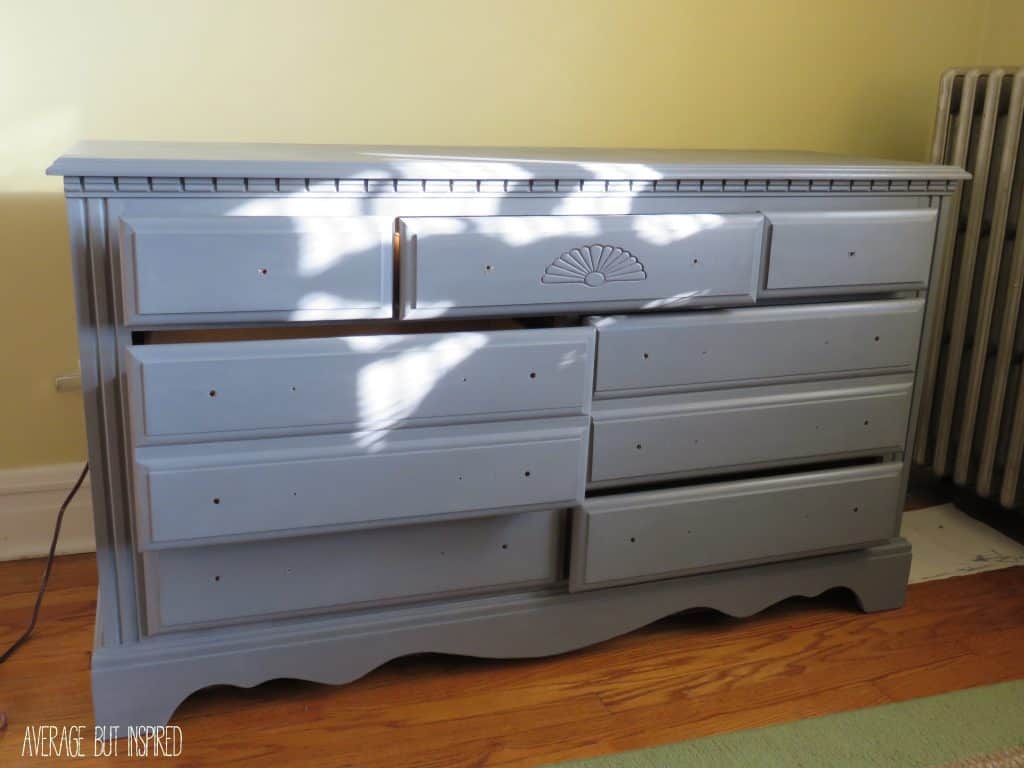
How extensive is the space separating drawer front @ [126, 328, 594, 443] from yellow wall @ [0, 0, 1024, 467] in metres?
0.66

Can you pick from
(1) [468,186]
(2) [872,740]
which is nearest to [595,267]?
(1) [468,186]

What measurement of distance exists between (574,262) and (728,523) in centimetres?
53

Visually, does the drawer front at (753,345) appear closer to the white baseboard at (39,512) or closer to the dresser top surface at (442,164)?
the dresser top surface at (442,164)

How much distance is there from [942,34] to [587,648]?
5.21ft

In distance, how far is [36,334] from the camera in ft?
6.04

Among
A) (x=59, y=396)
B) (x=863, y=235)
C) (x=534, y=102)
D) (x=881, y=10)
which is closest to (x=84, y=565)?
(x=59, y=396)

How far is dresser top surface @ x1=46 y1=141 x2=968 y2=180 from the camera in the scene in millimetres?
1242

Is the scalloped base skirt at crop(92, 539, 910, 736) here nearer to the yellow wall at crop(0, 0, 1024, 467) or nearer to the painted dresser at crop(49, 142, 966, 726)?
the painted dresser at crop(49, 142, 966, 726)

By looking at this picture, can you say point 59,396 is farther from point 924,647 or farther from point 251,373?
point 924,647

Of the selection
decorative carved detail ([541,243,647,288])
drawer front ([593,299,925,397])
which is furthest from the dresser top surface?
drawer front ([593,299,925,397])

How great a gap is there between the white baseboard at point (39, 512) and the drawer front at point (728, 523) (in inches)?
38.6

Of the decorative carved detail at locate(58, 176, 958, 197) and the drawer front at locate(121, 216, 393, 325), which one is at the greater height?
the decorative carved detail at locate(58, 176, 958, 197)

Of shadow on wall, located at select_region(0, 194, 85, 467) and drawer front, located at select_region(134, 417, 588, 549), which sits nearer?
drawer front, located at select_region(134, 417, 588, 549)

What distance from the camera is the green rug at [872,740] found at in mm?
1436
